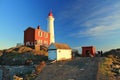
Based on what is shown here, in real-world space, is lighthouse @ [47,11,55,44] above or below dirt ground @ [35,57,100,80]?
above

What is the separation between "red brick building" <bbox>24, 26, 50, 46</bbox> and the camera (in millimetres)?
55000

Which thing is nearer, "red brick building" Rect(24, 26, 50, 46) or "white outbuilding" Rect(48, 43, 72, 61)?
"white outbuilding" Rect(48, 43, 72, 61)

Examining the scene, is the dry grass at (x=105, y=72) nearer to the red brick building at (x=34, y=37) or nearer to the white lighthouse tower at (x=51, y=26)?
A: the red brick building at (x=34, y=37)

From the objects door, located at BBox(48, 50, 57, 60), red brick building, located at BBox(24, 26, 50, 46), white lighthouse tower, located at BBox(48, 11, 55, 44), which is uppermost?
white lighthouse tower, located at BBox(48, 11, 55, 44)

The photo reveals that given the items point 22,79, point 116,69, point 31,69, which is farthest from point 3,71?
point 116,69

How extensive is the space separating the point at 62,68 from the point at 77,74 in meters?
4.57

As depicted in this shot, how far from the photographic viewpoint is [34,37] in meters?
55.0

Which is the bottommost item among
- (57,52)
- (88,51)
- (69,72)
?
(69,72)

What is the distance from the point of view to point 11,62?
42.9 m

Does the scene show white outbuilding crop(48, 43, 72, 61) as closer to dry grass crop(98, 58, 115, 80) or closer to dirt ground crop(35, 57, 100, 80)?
dirt ground crop(35, 57, 100, 80)

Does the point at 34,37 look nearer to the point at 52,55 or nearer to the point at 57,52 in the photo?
the point at 52,55

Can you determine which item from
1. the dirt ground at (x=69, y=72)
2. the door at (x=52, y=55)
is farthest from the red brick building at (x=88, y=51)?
the dirt ground at (x=69, y=72)

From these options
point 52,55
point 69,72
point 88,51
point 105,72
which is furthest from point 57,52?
point 105,72

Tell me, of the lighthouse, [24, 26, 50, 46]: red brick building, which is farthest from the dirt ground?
the lighthouse
